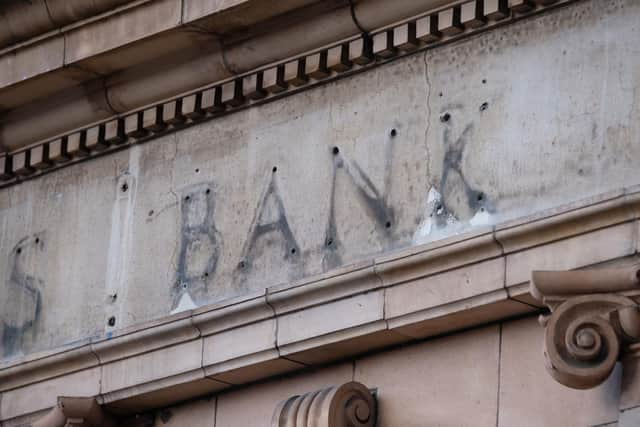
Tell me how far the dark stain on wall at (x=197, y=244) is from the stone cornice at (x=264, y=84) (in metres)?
0.45

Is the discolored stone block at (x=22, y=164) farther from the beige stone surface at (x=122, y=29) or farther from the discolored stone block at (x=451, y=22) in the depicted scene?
the discolored stone block at (x=451, y=22)

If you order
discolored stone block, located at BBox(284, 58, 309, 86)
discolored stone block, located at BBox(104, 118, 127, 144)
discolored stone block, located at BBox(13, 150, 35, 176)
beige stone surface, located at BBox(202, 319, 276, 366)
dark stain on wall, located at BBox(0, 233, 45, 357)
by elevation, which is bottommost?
beige stone surface, located at BBox(202, 319, 276, 366)

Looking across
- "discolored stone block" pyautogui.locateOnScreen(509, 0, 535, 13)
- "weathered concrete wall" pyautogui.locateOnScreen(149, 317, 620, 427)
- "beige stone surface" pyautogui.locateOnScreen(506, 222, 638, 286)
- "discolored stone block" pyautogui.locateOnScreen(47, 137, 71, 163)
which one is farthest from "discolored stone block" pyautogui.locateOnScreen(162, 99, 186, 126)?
"beige stone surface" pyautogui.locateOnScreen(506, 222, 638, 286)

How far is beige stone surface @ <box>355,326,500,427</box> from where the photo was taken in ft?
33.7

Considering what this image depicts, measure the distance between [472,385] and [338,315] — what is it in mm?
819

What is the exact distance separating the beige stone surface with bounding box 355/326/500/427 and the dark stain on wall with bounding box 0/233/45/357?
2.38 m

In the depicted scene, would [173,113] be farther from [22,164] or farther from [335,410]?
[335,410]

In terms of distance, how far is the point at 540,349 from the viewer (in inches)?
399

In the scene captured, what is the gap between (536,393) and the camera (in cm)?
1007

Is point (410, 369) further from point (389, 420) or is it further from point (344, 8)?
point (344, 8)

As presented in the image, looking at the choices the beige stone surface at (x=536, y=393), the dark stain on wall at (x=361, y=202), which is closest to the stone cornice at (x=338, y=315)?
the beige stone surface at (x=536, y=393)

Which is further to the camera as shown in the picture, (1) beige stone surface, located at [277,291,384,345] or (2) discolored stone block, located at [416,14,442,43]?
(2) discolored stone block, located at [416,14,442,43]

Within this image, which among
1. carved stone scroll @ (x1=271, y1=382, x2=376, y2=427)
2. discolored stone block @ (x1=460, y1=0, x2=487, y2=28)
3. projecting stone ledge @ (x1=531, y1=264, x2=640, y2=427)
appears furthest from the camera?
discolored stone block @ (x1=460, y1=0, x2=487, y2=28)

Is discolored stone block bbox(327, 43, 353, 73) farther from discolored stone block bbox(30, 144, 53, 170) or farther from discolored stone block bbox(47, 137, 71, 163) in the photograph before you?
discolored stone block bbox(30, 144, 53, 170)
